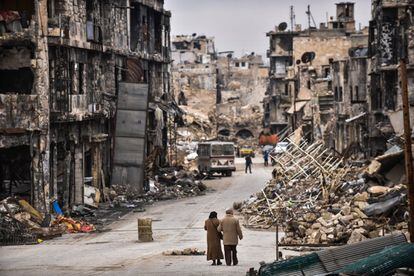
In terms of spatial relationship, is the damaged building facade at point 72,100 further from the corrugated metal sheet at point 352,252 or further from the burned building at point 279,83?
the burned building at point 279,83

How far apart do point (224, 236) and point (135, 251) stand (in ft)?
18.4

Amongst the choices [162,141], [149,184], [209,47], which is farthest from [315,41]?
[209,47]

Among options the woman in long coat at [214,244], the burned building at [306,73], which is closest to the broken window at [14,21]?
the woman in long coat at [214,244]

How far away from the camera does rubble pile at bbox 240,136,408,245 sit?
2619cm

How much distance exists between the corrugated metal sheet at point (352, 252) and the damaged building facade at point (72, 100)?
10.9 m

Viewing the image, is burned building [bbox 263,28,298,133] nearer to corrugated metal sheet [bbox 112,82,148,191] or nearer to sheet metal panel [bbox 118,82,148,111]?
sheet metal panel [bbox 118,82,148,111]

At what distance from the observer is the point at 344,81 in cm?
5381

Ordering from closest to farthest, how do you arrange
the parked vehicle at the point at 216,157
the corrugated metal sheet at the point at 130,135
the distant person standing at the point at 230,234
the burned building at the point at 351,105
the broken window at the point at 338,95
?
the distant person standing at the point at 230,234
the corrugated metal sheet at the point at 130,135
the burned building at the point at 351,105
the broken window at the point at 338,95
the parked vehicle at the point at 216,157

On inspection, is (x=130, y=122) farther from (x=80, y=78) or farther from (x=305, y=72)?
(x=305, y=72)

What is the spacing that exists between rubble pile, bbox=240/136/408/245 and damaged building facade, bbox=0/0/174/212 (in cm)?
745

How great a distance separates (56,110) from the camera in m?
38.7

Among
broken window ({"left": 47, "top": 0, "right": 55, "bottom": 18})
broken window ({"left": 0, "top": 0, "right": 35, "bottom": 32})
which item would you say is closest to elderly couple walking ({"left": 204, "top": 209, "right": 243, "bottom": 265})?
broken window ({"left": 0, "top": 0, "right": 35, "bottom": 32})

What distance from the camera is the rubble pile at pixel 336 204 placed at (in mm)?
26188

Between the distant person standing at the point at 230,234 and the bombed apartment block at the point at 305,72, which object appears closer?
the distant person standing at the point at 230,234
